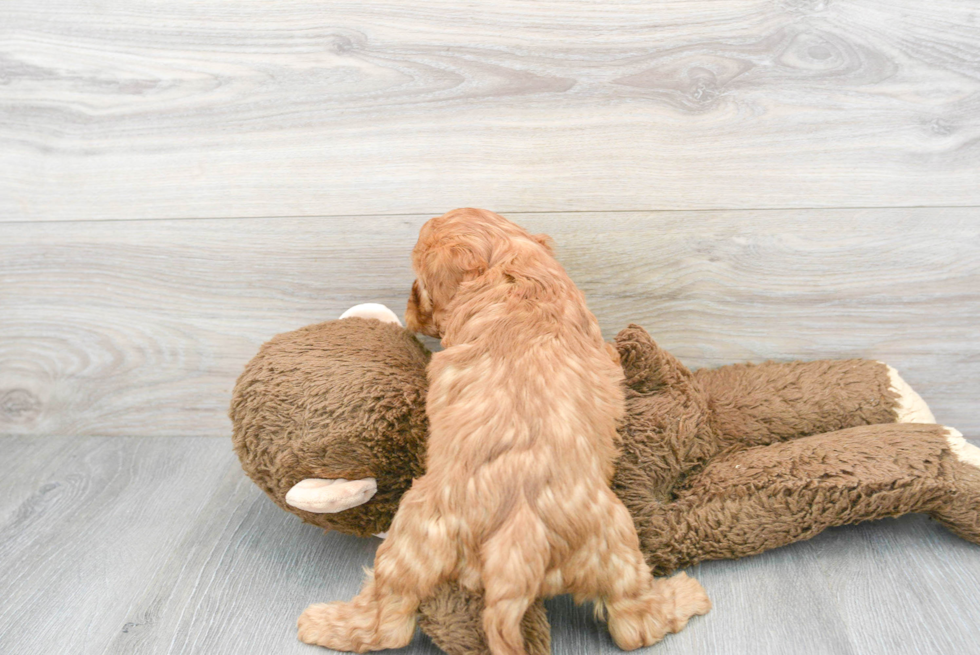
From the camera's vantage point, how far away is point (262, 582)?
1.33 meters

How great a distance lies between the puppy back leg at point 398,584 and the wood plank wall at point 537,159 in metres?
0.65

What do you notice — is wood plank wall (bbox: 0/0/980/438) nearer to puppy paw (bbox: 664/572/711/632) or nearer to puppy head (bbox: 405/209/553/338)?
puppy head (bbox: 405/209/553/338)

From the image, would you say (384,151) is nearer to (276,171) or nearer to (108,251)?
(276,171)

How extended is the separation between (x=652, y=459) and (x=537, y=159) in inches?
24.7

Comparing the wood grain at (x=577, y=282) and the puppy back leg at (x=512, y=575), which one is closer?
the puppy back leg at (x=512, y=575)

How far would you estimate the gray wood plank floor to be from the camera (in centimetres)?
118

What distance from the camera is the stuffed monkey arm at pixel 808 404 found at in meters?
1.44

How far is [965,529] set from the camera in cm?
131

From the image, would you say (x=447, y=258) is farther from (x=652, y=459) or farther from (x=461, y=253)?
(x=652, y=459)

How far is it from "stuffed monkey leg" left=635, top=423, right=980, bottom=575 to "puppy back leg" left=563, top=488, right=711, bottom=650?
124mm

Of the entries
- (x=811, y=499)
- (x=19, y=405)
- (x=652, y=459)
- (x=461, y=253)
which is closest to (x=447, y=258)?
(x=461, y=253)

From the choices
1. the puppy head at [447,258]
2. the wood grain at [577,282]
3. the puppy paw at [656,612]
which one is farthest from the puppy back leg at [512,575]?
the wood grain at [577,282]

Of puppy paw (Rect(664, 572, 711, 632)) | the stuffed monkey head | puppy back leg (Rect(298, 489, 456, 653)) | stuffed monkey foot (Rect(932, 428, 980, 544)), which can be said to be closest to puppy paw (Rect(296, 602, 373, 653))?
puppy back leg (Rect(298, 489, 456, 653))

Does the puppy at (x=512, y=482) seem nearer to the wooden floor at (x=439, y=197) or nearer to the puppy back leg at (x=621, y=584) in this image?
the puppy back leg at (x=621, y=584)
